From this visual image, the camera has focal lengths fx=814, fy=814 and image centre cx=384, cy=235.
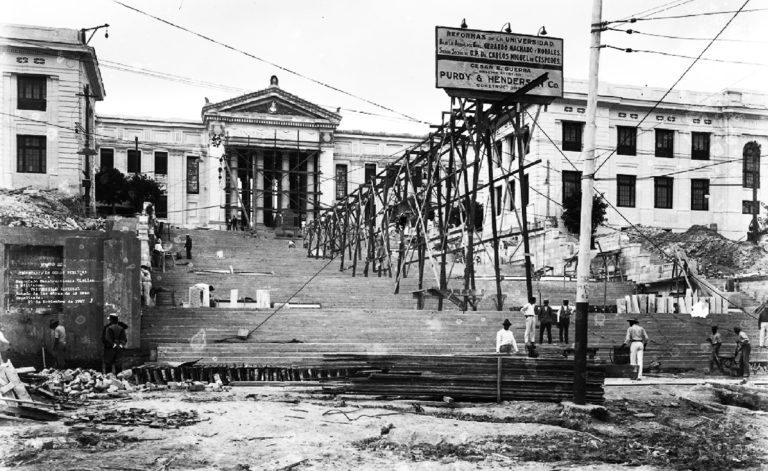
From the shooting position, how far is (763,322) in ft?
81.6

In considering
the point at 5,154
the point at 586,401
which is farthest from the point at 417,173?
the point at 5,154

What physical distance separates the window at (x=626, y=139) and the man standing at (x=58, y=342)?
37.7 meters

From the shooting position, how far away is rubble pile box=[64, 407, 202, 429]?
11.6 metres

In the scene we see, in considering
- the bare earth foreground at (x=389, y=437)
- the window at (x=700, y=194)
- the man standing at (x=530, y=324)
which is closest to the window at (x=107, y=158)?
the window at (x=700, y=194)

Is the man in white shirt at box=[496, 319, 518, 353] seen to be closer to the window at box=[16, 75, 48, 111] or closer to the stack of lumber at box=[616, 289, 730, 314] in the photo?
the stack of lumber at box=[616, 289, 730, 314]

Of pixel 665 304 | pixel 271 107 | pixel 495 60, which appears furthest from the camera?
pixel 271 107

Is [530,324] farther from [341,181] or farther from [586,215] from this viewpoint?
[341,181]

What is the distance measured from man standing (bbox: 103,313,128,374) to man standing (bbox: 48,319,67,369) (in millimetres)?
900

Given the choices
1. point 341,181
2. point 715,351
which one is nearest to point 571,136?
point 341,181

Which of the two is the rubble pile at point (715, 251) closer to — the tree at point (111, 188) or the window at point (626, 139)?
the window at point (626, 139)

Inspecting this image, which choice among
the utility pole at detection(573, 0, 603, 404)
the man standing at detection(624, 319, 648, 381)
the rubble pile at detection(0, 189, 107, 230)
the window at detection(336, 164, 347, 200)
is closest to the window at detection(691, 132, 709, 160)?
the window at detection(336, 164, 347, 200)

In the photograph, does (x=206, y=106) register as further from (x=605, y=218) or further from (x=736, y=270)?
(x=736, y=270)

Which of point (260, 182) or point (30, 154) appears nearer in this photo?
point (30, 154)

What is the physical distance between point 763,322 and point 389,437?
59.2 ft
